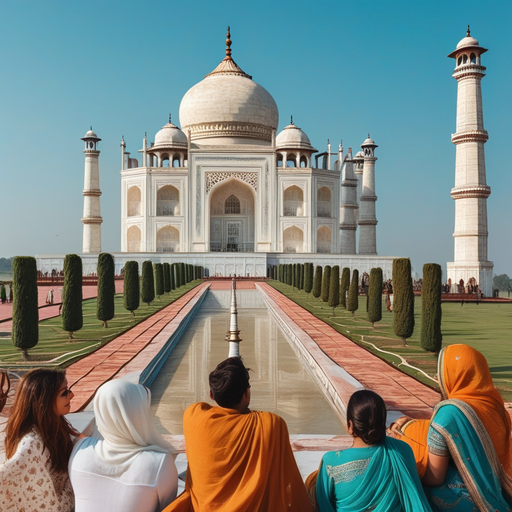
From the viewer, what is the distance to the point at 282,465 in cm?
159

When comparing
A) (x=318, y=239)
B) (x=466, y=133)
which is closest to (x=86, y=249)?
(x=318, y=239)

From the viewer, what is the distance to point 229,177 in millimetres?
25250

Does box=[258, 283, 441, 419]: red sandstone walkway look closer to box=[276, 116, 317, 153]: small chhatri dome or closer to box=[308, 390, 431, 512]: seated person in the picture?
box=[308, 390, 431, 512]: seated person

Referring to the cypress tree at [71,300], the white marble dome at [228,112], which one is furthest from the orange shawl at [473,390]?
the white marble dome at [228,112]

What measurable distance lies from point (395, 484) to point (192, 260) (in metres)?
20.3

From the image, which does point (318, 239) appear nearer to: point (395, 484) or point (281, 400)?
point (281, 400)

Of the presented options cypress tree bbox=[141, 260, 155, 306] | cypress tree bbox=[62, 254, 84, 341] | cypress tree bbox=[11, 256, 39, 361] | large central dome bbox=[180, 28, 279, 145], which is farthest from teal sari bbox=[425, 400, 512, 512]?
large central dome bbox=[180, 28, 279, 145]

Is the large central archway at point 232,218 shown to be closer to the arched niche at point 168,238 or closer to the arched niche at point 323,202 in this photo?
the arched niche at point 168,238

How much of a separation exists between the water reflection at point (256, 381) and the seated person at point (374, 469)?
1.83m

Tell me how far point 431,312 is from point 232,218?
21.5 metres

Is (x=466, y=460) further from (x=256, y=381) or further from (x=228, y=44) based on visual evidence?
(x=228, y=44)

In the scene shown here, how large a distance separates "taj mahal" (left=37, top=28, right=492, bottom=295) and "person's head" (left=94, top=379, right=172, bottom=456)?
2000cm

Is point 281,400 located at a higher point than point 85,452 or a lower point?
lower

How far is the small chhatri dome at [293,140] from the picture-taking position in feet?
86.3
